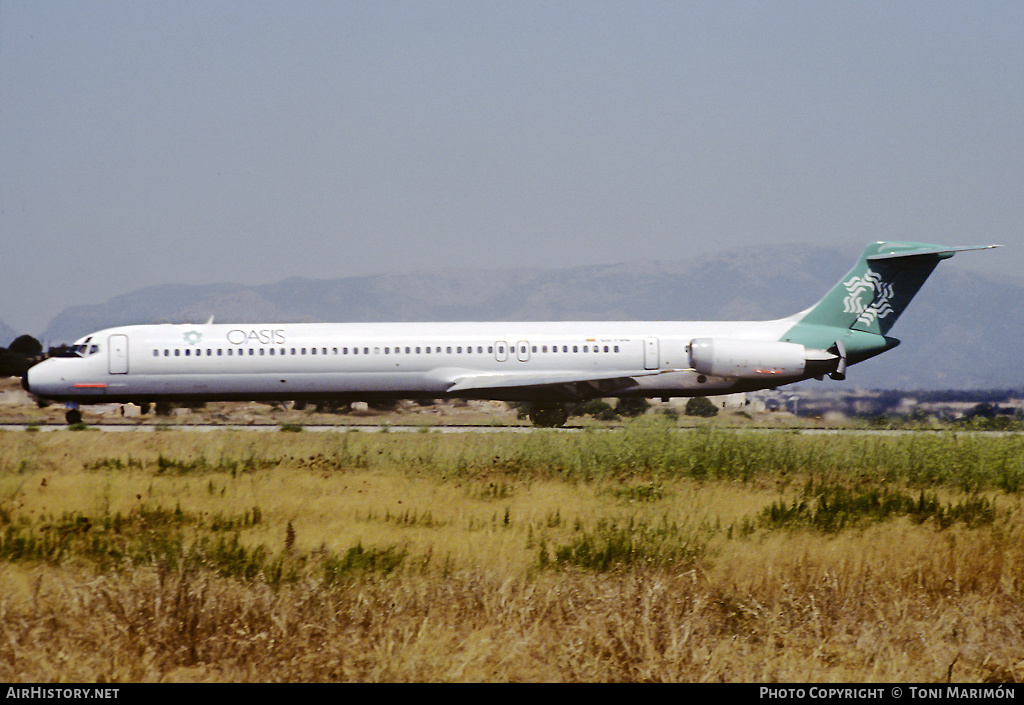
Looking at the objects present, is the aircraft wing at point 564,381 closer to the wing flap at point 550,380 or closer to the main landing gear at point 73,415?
the wing flap at point 550,380

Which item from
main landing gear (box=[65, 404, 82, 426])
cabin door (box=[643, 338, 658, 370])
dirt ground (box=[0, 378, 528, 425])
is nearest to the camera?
cabin door (box=[643, 338, 658, 370])

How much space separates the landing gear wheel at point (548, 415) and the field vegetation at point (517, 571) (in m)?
13.0

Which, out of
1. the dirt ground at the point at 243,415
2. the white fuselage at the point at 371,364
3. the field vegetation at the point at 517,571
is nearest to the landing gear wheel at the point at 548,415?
the white fuselage at the point at 371,364

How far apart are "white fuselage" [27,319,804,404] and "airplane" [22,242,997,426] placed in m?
0.03

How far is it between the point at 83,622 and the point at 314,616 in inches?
72.0

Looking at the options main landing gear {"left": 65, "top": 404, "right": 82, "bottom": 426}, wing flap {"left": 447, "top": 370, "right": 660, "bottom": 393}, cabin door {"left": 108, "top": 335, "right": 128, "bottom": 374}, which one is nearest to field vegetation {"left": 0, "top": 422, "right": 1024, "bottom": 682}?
wing flap {"left": 447, "top": 370, "right": 660, "bottom": 393}

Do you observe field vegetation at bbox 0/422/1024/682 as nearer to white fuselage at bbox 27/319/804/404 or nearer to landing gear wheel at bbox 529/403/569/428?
white fuselage at bbox 27/319/804/404

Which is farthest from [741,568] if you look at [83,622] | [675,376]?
[675,376]

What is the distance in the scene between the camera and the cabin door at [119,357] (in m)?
30.4

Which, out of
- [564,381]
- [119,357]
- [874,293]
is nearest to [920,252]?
[874,293]

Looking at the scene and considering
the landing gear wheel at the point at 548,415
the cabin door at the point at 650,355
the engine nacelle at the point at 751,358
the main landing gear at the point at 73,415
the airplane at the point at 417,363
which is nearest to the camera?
the airplane at the point at 417,363

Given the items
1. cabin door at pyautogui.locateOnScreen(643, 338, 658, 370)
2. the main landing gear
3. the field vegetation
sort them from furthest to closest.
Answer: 1. the main landing gear
2. cabin door at pyautogui.locateOnScreen(643, 338, 658, 370)
3. the field vegetation

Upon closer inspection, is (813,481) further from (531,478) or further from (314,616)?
(314,616)

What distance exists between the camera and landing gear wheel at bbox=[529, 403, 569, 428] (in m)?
32.0
